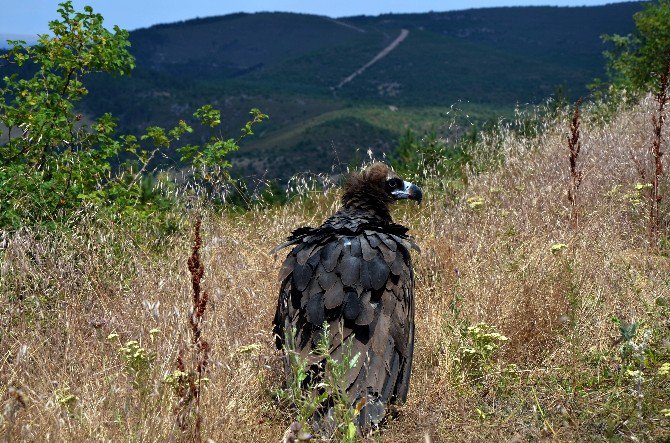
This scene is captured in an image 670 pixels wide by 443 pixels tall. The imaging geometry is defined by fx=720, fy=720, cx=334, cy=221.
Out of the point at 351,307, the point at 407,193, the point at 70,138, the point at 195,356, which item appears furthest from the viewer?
the point at 70,138

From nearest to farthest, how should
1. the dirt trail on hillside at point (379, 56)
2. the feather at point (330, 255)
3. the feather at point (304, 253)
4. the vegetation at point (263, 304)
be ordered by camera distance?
the vegetation at point (263, 304) < the feather at point (330, 255) < the feather at point (304, 253) < the dirt trail on hillside at point (379, 56)

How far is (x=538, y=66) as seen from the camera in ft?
410

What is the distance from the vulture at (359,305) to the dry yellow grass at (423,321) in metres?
0.26

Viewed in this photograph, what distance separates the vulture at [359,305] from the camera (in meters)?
3.96

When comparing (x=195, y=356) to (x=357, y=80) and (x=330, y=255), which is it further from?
(x=357, y=80)

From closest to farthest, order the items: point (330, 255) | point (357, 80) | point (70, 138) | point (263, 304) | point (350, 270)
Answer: point (350, 270) → point (330, 255) → point (263, 304) → point (70, 138) → point (357, 80)

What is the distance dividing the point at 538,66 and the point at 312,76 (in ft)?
145

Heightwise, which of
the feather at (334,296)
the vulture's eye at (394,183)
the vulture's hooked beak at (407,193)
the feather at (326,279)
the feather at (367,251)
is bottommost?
the feather at (334,296)

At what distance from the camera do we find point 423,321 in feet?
17.4

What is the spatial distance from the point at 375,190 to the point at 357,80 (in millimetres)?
134772

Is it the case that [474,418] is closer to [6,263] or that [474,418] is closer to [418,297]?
[418,297]

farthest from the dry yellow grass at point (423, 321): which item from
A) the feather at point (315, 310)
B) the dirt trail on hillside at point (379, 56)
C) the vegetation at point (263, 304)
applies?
the dirt trail on hillside at point (379, 56)

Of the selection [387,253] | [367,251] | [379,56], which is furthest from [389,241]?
[379,56]

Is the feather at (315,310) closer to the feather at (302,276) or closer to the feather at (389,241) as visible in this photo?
the feather at (302,276)
